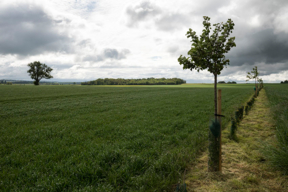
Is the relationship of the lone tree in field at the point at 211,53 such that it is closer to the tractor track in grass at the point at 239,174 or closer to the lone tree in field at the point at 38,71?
the tractor track in grass at the point at 239,174

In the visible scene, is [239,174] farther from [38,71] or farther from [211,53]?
[38,71]

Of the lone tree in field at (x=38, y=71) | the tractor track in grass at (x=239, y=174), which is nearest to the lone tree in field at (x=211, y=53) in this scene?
the tractor track in grass at (x=239, y=174)

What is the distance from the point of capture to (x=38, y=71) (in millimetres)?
104875

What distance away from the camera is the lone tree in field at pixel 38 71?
10261cm

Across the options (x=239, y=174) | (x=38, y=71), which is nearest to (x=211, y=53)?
(x=239, y=174)

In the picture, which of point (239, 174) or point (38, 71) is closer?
point (239, 174)

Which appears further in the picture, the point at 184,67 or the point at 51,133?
the point at 51,133

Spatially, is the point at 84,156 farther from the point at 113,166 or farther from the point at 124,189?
the point at 124,189

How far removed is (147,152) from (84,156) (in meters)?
2.19

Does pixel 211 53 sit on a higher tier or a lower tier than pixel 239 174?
higher

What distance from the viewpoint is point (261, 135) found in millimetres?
8008

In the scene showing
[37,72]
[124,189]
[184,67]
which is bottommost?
[124,189]

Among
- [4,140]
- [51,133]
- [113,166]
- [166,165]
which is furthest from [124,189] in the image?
[4,140]

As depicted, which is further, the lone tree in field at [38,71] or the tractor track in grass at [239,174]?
the lone tree in field at [38,71]
